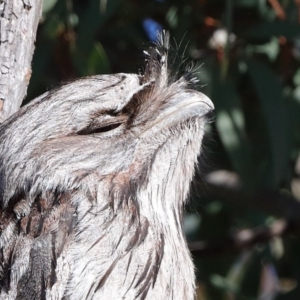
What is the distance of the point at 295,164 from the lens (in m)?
5.59

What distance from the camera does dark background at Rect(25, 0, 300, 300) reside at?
468 centimetres

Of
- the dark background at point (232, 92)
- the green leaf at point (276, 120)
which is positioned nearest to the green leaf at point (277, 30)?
the dark background at point (232, 92)

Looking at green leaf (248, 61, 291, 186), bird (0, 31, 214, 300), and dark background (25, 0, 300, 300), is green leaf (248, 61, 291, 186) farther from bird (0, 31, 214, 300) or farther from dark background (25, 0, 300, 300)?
bird (0, 31, 214, 300)

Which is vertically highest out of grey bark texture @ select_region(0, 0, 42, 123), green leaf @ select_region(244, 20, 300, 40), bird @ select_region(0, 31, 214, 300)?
grey bark texture @ select_region(0, 0, 42, 123)

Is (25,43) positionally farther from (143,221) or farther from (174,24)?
(174,24)

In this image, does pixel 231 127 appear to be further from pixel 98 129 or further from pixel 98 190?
pixel 98 190

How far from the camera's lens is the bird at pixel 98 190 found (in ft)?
8.84

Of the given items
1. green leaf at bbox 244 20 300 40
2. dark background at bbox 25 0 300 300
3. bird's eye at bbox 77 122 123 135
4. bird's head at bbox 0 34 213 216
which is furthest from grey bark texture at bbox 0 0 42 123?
green leaf at bbox 244 20 300 40

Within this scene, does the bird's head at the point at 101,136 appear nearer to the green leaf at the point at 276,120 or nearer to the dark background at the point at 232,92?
the dark background at the point at 232,92

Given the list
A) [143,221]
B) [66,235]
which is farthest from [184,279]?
[66,235]

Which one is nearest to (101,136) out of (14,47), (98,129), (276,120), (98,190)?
(98,129)

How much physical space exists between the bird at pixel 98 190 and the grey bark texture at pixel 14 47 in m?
0.18

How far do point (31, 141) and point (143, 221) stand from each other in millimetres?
450

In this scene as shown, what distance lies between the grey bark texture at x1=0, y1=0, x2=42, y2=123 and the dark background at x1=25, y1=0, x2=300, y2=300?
1186 mm
